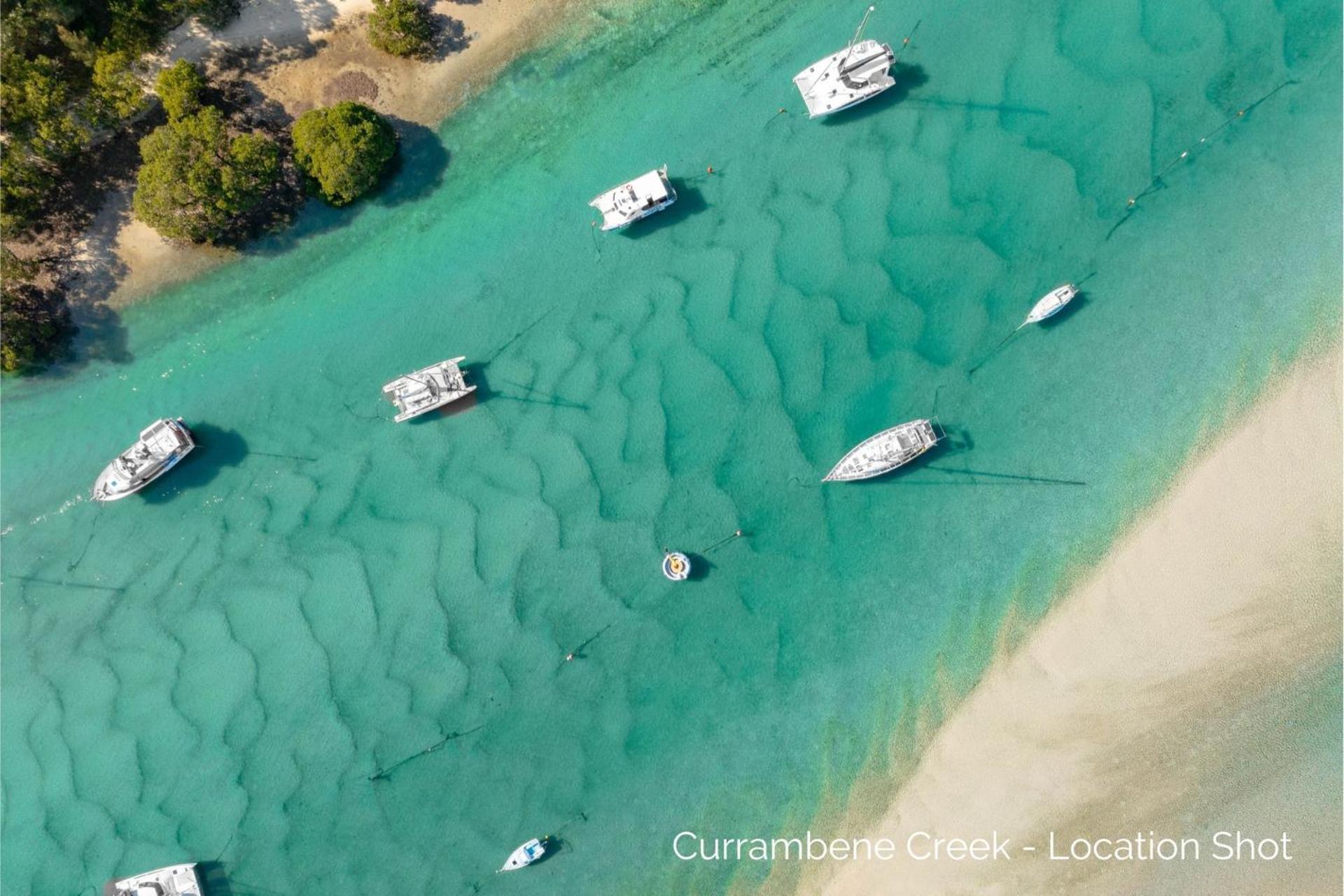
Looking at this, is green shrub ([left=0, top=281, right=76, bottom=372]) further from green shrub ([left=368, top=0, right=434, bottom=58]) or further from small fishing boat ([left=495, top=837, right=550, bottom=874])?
small fishing boat ([left=495, top=837, right=550, bottom=874])

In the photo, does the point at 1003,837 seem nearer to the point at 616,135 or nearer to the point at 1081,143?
the point at 1081,143

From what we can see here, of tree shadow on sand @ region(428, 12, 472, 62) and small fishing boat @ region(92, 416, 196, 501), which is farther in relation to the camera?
tree shadow on sand @ region(428, 12, 472, 62)

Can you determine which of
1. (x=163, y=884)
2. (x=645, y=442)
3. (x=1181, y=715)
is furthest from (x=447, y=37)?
(x=1181, y=715)

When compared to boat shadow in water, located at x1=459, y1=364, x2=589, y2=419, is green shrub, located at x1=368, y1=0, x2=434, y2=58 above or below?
above

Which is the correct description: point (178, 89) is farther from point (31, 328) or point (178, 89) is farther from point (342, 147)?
point (31, 328)

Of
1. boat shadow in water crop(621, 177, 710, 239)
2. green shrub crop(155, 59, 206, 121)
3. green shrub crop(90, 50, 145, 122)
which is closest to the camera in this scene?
green shrub crop(90, 50, 145, 122)

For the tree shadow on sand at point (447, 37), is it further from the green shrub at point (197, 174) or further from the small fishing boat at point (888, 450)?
the small fishing boat at point (888, 450)

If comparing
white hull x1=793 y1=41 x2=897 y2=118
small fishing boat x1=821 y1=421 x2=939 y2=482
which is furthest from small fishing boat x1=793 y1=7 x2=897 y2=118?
small fishing boat x1=821 y1=421 x2=939 y2=482

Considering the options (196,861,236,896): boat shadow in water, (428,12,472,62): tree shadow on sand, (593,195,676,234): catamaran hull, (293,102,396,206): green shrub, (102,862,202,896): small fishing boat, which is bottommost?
(196,861,236,896): boat shadow in water
